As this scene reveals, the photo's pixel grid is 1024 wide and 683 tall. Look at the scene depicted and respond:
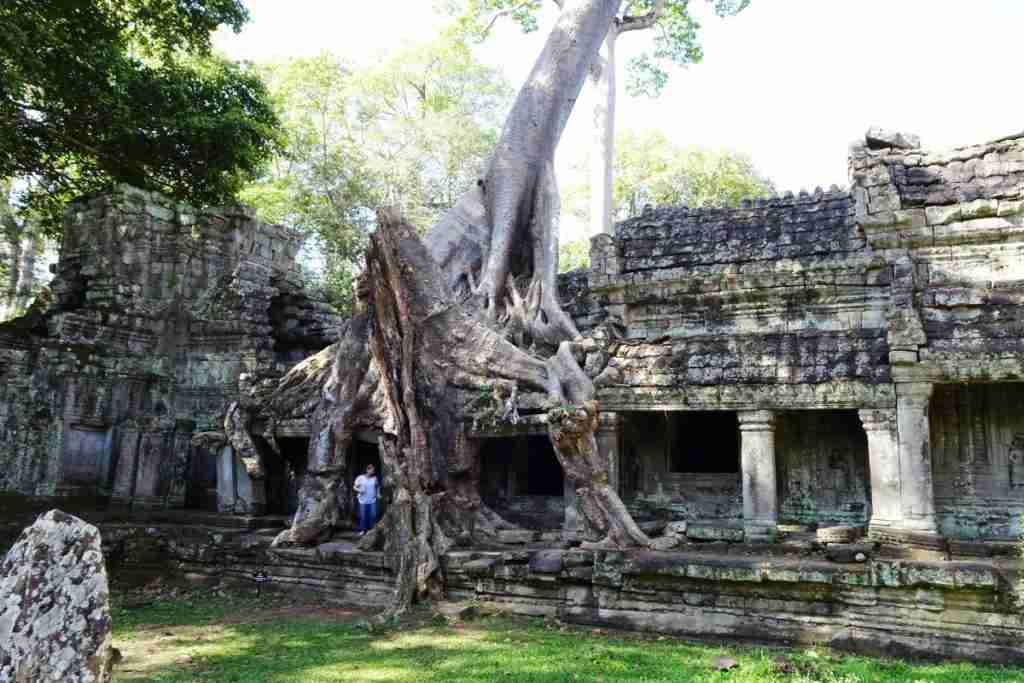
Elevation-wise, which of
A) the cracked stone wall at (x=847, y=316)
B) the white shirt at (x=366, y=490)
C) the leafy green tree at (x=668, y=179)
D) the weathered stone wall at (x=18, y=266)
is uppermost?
the leafy green tree at (x=668, y=179)

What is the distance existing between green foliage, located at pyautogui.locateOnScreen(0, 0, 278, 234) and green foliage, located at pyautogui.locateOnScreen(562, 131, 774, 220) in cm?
1353

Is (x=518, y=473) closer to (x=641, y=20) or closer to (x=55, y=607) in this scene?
(x=55, y=607)

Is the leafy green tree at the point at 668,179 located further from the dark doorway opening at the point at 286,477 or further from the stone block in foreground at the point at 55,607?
the stone block in foreground at the point at 55,607

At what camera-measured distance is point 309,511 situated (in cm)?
981

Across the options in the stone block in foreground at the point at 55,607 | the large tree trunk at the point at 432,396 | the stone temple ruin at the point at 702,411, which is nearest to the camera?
the stone block in foreground at the point at 55,607

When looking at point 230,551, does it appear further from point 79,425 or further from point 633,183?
point 633,183

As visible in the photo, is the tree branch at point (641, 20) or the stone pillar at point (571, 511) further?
the tree branch at point (641, 20)

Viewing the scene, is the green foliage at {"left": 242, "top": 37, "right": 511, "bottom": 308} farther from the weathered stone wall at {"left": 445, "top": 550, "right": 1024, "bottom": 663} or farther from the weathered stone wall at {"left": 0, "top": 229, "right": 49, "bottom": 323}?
the weathered stone wall at {"left": 445, "top": 550, "right": 1024, "bottom": 663}

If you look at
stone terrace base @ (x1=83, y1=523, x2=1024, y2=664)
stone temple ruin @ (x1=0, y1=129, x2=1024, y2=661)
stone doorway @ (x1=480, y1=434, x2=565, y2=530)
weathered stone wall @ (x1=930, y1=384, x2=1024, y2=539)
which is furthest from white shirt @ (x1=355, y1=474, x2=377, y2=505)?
weathered stone wall @ (x1=930, y1=384, x2=1024, y2=539)

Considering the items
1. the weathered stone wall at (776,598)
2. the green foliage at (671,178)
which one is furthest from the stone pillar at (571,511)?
the green foliage at (671,178)

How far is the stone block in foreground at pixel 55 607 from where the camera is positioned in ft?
10.4

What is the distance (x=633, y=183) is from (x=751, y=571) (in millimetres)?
22488

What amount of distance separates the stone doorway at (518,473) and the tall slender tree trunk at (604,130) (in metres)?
8.45

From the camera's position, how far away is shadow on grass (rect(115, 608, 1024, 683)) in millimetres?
5621
